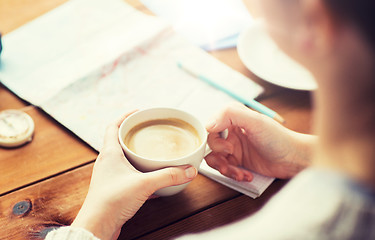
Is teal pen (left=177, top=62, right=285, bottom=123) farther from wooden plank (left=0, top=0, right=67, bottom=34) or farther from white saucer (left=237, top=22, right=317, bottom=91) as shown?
wooden plank (left=0, top=0, right=67, bottom=34)

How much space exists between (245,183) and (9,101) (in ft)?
1.64

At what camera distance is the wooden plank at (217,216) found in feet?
2.09

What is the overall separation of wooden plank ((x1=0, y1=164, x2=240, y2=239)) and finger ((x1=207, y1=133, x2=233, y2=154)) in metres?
0.06

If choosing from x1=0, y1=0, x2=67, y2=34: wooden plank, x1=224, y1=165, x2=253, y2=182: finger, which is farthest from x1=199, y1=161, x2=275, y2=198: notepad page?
x1=0, y1=0, x2=67, y2=34: wooden plank

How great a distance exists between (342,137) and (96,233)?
36 cm

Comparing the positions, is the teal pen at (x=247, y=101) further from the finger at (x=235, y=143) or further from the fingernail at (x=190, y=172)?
the fingernail at (x=190, y=172)

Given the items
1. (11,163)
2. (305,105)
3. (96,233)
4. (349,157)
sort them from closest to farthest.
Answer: (349,157)
(96,233)
(11,163)
(305,105)

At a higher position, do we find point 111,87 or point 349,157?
point 349,157

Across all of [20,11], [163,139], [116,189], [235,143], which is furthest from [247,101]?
[20,11]

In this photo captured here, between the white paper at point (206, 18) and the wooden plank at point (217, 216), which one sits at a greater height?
the white paper at point (206, 18)

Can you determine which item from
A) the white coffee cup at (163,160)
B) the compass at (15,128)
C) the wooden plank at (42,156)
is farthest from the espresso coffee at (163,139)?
the compass at (15,128)

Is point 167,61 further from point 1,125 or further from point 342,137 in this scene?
point 342,137

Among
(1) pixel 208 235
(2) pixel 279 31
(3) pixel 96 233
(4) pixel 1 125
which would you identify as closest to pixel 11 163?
(4) pixel 1 125

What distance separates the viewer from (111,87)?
896mm
